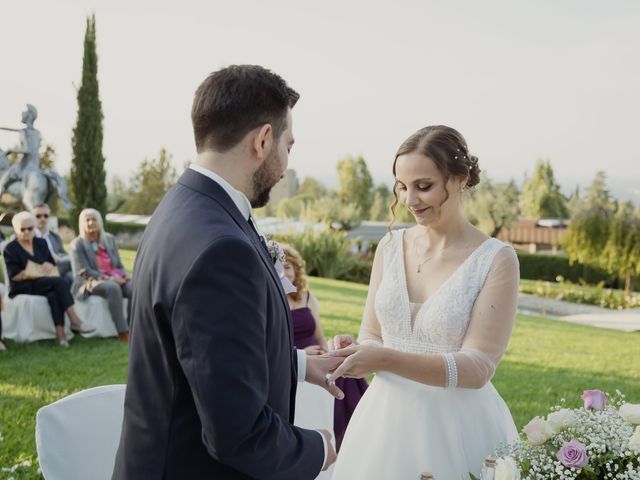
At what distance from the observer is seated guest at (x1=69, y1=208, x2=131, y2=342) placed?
9.42 metres

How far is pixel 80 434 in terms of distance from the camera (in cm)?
248

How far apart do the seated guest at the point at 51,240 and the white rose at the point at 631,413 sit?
8.57 m

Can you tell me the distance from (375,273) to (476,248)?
1.83ft

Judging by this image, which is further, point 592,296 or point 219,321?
point 592,296

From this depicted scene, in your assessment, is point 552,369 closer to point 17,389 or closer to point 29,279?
point 17,389

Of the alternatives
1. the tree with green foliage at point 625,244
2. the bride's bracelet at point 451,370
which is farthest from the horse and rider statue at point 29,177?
the tree with green foliage at point 625,244

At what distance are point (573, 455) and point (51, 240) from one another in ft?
30.6

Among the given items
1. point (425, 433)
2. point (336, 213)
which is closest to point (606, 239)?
point (336, 213)

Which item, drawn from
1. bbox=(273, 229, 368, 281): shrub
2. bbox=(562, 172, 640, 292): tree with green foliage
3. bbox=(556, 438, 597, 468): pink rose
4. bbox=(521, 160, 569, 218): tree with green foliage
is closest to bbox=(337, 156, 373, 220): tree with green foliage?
bbox=(521, 160, 569, 218): tree with green foliage

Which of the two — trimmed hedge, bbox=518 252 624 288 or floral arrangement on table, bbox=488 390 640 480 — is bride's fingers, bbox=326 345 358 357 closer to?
floral arrangement on table, bbox=488 390 640 480

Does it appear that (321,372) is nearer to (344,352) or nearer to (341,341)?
(344,352)

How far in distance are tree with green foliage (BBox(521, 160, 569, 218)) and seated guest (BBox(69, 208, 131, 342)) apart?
6764 cm

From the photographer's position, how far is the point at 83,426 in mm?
2494

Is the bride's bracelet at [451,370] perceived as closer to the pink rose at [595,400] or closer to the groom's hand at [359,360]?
the groom's hand at [359,360]
